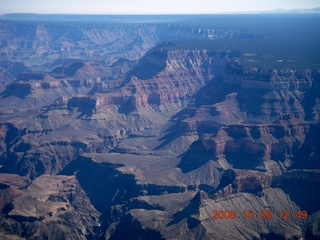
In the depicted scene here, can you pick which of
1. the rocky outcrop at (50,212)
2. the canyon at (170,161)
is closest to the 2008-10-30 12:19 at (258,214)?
the canyon at (170,161)

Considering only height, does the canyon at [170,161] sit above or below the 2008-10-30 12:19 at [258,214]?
above

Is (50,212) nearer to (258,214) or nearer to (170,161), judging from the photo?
(170,161)

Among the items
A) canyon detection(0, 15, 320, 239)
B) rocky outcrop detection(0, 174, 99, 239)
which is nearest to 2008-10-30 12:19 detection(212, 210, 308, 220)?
canyon detection(0, 15, 320, 239)

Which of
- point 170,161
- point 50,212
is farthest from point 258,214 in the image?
point 50,212

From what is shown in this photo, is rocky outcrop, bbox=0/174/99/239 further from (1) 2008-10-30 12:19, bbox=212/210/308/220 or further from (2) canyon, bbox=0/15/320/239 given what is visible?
(1) 2008-10-30 12:19, bbox=212/210/308/220

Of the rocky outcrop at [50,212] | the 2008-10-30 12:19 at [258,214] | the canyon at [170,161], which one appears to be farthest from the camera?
the rocky outcrop at [50,212]

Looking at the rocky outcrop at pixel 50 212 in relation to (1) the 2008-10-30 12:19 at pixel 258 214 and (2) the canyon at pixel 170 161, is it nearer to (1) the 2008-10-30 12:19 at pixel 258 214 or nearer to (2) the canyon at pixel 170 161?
(2) the canyon at pixel 170 161

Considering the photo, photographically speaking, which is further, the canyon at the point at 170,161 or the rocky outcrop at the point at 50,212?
the rocky outcrop at the point at 50,212

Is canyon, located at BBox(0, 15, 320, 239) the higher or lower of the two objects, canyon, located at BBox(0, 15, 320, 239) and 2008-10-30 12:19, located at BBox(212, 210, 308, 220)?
the higher

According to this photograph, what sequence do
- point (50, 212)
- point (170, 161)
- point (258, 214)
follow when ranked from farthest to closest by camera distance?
1. point (170, 161)
2. point (50, 212)
3. point (258, 214)
